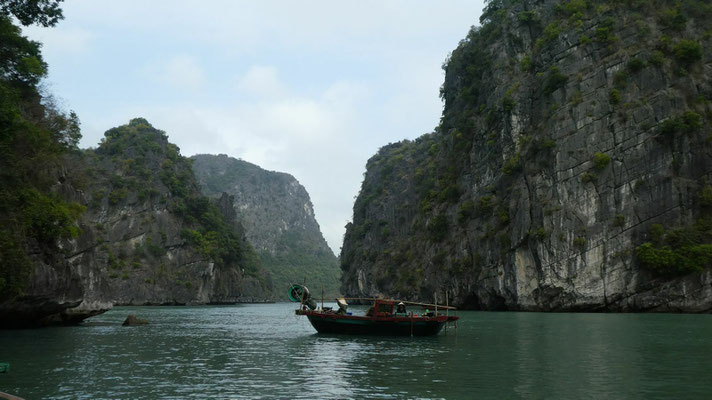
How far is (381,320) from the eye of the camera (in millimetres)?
33219

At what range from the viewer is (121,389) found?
16094mm

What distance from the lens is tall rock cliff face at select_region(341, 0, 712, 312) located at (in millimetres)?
54125

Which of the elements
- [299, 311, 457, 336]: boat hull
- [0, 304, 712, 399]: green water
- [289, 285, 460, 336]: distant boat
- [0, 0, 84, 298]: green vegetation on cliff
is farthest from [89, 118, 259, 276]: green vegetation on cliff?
[0, 304, 712, 399]: green water

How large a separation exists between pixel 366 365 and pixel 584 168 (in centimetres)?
4647

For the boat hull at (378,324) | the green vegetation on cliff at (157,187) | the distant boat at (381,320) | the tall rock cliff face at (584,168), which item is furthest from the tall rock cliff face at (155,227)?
the boat hull at (378,324)

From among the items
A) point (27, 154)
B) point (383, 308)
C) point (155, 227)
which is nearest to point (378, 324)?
point (383, 308)

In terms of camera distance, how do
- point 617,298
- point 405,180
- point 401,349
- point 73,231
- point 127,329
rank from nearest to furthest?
point 401,349, point 73,231, point 127,329, point 617,298, point 405,180

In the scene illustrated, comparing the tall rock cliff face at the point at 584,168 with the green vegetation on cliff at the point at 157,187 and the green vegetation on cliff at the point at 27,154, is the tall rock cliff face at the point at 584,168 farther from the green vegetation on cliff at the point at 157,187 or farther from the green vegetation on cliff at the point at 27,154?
the green vegetation on cliff at the point at 157,187

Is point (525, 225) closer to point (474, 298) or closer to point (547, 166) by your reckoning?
point (547, 166)

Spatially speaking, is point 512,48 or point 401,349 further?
Answer: point 512,48

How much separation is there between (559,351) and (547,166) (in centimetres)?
4194

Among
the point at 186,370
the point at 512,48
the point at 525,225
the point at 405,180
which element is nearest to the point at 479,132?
the point at 512,48

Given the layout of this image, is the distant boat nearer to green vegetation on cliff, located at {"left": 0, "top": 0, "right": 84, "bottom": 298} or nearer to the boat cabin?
the boat cabin

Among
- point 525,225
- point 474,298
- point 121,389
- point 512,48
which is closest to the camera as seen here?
point 121,389
